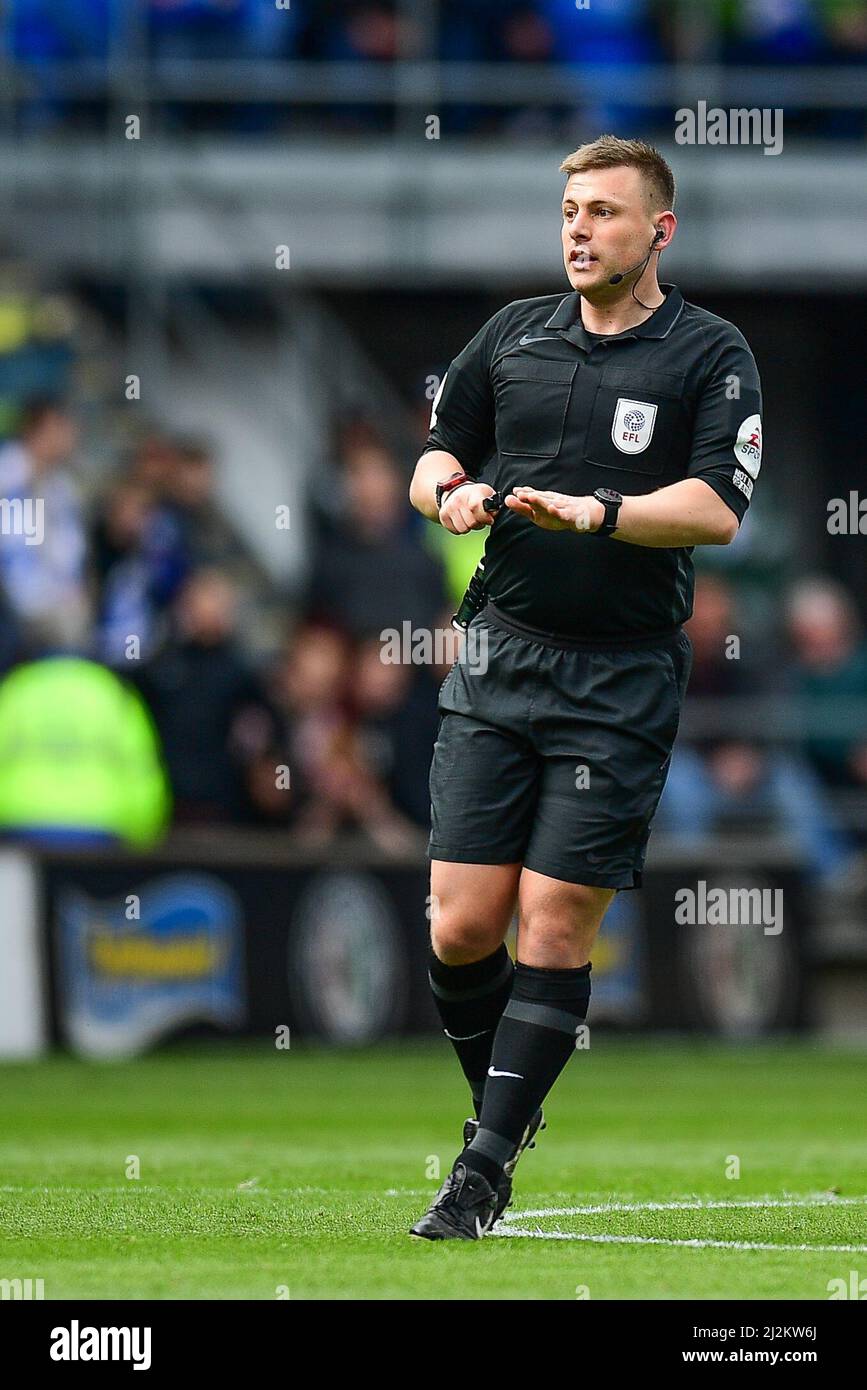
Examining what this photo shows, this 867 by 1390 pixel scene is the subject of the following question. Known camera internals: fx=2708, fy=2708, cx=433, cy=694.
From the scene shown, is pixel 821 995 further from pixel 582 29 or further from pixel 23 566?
pixel 582 29

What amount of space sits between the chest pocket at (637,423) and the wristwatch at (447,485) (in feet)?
1.07

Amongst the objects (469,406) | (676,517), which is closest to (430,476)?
(469,406)

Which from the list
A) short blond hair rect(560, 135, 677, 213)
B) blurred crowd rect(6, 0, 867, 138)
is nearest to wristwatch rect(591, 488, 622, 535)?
short blond hair rect(560, 135, 677, 213)

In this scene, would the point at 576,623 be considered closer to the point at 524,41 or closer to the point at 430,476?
the point at 430,476

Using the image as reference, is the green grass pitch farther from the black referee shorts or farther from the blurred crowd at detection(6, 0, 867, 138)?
the blurred crowd at detection(6, 0, 867, 138)

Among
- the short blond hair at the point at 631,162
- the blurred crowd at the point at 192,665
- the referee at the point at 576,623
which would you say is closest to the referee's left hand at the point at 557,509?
the referee at the point at 576,623

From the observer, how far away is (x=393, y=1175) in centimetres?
827

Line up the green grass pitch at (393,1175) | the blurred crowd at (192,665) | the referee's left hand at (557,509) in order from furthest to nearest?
the blurred crowd at (192,665)
the referee's left hand at (557,509)
the green grass pitch at (393,1175)

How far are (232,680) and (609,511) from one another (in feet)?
28.7

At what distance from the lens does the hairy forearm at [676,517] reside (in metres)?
6.47

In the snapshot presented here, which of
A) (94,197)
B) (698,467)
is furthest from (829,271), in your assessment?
(698,467)

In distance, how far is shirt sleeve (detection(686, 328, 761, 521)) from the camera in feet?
21.7

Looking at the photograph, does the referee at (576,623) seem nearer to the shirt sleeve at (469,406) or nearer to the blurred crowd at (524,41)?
the shirt sleeve at (469,406)

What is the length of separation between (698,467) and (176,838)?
8.40m
